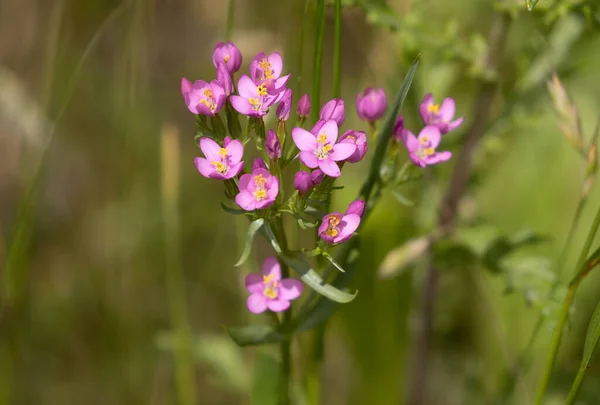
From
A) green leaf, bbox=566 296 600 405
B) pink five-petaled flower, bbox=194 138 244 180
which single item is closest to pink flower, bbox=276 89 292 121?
pink five-petaled flower, bbox=194 138 244 180

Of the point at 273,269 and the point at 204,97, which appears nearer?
the point at 204,97

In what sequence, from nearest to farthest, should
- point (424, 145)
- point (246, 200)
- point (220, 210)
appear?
point (246, 200) → point (424, 145) → point (220, 210)

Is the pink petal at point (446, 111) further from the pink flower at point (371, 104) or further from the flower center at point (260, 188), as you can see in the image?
the flower center at point (260, 188)

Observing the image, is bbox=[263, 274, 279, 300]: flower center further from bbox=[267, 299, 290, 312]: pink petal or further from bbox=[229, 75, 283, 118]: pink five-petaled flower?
bbox=[229, 75, 283, 118]: pink five-petaled flower

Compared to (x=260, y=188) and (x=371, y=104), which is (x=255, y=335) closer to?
(x=260, y=188)

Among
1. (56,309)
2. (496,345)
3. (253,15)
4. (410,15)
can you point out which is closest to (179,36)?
(253,15)

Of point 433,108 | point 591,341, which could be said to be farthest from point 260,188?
point 591,341

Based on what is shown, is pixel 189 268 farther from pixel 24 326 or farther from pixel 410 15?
pixel 410 15

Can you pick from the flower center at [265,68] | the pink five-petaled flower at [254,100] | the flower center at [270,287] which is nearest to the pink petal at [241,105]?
the pink five-petaled flower at [254,100]
